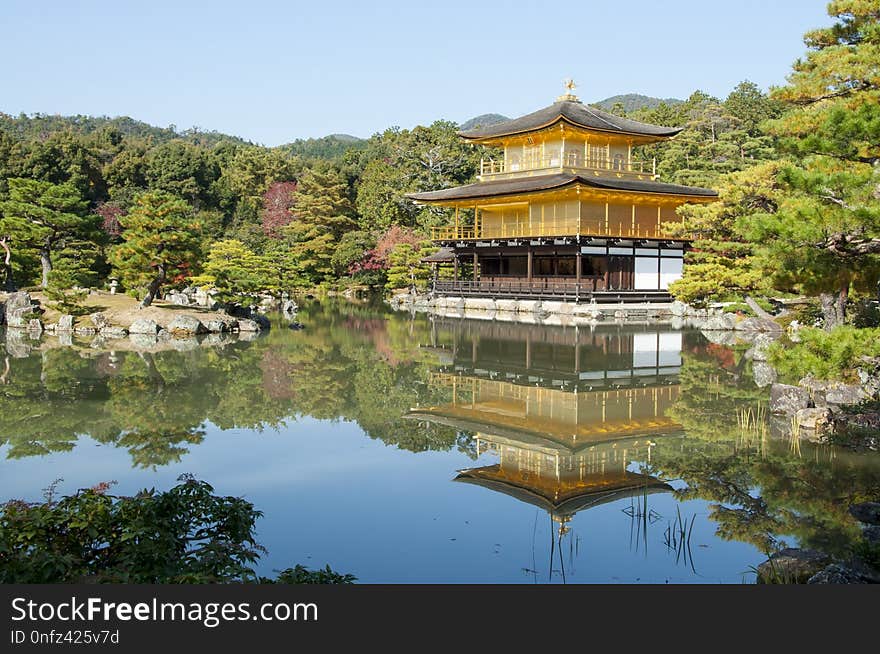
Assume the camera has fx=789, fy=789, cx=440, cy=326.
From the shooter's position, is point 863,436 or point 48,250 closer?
point 863,436

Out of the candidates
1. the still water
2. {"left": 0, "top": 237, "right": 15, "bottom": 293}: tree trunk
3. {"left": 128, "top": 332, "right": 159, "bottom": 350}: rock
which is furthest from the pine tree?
the still water

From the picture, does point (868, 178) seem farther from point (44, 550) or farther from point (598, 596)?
point (44, 550)

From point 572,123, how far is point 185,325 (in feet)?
51.6

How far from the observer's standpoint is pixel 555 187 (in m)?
26.7

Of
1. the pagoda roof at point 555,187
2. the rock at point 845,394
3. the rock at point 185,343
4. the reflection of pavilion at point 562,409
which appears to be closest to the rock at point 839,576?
the reflection of pavilion at point 562,409

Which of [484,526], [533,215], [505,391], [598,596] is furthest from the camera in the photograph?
[533,215]

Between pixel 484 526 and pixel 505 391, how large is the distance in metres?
6.71

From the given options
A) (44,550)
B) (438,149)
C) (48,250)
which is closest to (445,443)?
(44,550)

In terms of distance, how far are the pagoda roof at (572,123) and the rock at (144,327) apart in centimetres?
1588

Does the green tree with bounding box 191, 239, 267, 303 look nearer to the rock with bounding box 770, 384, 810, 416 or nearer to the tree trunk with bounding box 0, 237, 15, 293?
the tree trunk with bounding box 0, 237, 15, 293

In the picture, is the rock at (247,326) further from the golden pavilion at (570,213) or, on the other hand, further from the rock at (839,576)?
the rock at (839,576)

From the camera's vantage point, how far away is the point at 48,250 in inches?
977

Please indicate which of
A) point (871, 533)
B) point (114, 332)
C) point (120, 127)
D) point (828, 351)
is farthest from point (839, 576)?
point (120, 127)

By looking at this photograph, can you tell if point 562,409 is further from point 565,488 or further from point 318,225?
point 318,225
